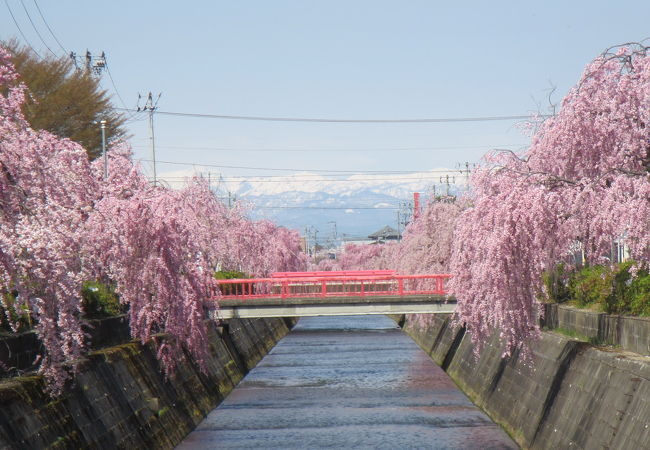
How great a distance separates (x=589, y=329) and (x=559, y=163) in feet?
22.1

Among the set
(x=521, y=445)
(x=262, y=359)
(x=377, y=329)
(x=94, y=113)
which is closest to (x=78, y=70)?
(x=94, y=113)

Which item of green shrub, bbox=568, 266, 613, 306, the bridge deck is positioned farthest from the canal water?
green shrub, bbox=568, 266, 613, 306

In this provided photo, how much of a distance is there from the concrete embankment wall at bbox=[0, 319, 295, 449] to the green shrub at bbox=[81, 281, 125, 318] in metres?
1.82

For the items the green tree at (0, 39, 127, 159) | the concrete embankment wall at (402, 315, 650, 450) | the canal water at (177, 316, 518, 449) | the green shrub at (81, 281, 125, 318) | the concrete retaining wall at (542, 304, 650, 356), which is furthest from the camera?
the green tree at (0, 39, 127, 159)

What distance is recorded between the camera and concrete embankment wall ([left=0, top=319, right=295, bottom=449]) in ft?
73.4

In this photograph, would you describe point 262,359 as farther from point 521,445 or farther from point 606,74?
point 606,74

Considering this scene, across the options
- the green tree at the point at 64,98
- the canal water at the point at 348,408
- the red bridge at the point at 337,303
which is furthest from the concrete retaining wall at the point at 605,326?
the green tree at the point at 64,98

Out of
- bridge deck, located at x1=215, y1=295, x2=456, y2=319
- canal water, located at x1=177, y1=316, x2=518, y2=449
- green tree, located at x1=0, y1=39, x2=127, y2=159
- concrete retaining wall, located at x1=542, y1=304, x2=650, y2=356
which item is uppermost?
green tree, located at x1=0, y1=39, x2=127, y2=159

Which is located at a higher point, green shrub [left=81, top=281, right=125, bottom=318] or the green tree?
the green tree

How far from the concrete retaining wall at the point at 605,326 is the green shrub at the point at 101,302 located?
1643cm

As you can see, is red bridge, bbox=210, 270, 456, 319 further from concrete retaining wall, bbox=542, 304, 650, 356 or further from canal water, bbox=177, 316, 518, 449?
concrete retaining wall, bbox=542, 304, 650, 356

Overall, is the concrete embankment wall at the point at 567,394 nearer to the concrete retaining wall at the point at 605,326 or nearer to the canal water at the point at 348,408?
the concrete retaining wall at the point at 605,326

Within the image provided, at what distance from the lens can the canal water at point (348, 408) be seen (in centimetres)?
3647

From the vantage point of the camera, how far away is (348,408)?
4425 cm
